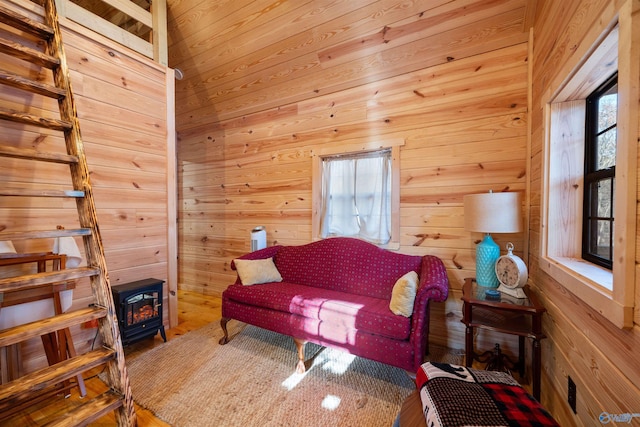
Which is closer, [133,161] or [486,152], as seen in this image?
[486,152]

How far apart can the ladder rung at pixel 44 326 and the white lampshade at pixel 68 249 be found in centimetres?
83

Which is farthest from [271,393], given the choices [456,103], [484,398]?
[456,103]

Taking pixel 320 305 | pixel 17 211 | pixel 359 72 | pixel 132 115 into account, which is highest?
pixel 359 72

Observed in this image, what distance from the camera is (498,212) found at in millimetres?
1844

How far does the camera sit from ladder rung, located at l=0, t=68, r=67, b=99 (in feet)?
4.32

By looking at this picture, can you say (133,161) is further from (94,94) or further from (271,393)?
(271,393)

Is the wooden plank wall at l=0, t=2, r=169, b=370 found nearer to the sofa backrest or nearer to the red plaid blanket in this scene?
the sofa backrest

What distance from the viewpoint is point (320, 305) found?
2.12 meters

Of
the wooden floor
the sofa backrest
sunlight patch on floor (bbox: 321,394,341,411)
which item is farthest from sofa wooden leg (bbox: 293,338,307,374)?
the wooden floor

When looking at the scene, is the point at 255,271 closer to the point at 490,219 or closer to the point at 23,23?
the point at 490,219

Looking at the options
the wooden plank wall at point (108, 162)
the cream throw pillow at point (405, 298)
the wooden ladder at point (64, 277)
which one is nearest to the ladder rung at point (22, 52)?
the wooden ladder at point (64, 277)

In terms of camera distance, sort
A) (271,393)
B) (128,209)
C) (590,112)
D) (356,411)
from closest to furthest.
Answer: (590,112)
(356,411)
(271,393)
(128,209)

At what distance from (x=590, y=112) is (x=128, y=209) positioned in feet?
12.0

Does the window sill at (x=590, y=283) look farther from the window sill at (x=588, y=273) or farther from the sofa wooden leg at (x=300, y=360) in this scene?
the sofa wooden leg at (x=300, y=360)
